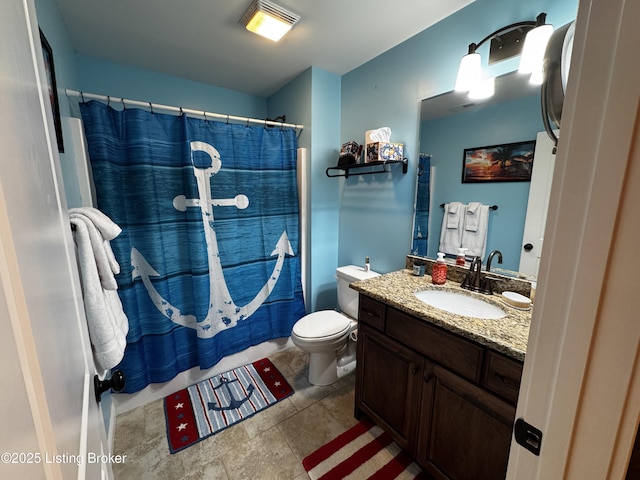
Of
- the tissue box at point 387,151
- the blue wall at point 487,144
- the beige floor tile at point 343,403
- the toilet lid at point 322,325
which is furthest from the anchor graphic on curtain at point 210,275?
the blue wall at point 487,144

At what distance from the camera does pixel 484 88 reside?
134 centimetres

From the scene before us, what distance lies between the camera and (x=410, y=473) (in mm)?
A: 1291

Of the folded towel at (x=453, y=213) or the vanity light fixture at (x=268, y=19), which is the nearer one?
the vanity light fixture at (x=268, y=19)

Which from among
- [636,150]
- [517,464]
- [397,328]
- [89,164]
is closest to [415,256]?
[397,328]

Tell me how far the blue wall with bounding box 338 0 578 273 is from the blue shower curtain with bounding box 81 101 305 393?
0.54 metres

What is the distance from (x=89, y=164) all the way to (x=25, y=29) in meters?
1.30

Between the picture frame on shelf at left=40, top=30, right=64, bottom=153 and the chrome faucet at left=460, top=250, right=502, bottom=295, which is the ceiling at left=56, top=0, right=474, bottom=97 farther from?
the chrome faucet at left=460, top=250, right=502, bottom=295

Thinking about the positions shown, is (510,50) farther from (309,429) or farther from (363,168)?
(309,429)

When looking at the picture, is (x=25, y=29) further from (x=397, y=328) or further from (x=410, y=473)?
(x=410, y=473)

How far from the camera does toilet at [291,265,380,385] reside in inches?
68.6

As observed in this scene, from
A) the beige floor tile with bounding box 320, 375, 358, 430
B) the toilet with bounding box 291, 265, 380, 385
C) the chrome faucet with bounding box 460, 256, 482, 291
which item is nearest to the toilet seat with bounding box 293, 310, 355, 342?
the toilet with bounding box 291, 265, 380, 385

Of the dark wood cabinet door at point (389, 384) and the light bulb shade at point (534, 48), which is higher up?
the light bulb shade at point (534, 48)

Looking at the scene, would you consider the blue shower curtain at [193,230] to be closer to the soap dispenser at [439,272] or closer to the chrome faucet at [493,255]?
the soap dispenser at [439,272]

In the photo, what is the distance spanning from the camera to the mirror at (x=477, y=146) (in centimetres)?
126
